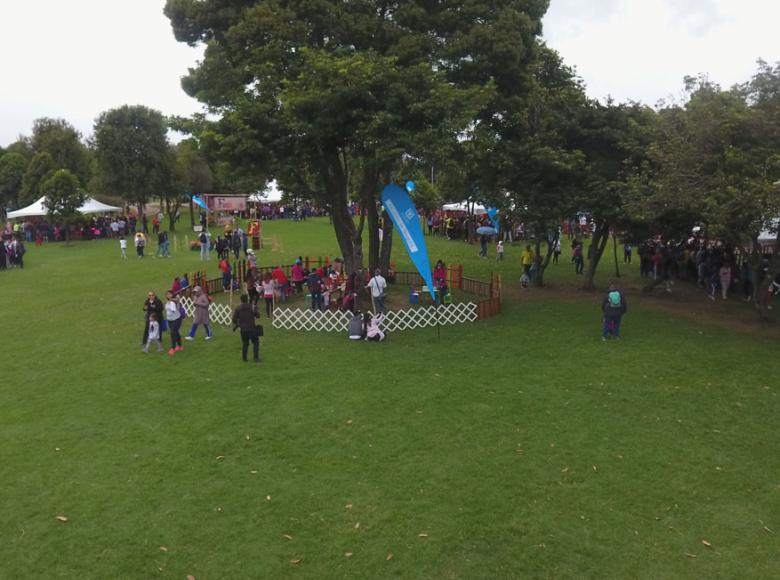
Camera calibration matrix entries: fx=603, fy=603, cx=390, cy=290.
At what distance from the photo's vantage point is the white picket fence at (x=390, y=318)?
658 inches

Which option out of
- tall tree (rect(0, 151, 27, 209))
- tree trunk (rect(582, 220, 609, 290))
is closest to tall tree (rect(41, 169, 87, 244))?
tall tree (rect(0, 151, 27, 209))

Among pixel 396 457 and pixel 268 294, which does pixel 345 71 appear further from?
pixel 396 457

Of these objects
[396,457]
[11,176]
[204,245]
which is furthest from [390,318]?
[11,176]

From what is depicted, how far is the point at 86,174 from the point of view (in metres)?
54.2

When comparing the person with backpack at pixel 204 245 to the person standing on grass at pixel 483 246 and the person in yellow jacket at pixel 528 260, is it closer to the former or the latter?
the person standing on grass at pixel 483 246

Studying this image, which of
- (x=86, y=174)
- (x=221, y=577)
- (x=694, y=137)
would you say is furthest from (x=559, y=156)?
(x=86, y=174)

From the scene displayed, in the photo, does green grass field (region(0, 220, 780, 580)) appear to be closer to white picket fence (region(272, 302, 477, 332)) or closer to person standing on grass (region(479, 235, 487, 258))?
white picket fence (region(272, 302, 477, 332))

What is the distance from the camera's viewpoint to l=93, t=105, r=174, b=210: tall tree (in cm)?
4128

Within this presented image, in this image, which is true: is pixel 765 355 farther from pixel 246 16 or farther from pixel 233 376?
pixel 246 16

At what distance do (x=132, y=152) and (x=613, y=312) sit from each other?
37.2 metres

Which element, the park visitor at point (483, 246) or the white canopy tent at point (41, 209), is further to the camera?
the white canopy tent at point (41, 209)

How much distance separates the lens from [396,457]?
8.92 metres

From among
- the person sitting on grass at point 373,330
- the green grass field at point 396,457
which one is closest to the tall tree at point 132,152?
the green grass field at point 396,457

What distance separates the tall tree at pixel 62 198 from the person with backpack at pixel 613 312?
35.2 m
